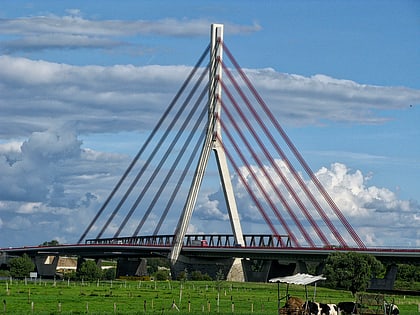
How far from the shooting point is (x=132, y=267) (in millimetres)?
197000

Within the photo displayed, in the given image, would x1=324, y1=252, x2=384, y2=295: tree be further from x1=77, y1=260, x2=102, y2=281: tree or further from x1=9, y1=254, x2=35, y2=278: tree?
x1=9, y1=254, x2=35, y2=278: tree

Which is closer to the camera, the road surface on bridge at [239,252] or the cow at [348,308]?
the cow at [348,308]

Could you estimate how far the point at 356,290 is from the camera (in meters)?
106

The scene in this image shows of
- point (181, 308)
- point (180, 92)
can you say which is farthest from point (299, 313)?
point (180, 92)

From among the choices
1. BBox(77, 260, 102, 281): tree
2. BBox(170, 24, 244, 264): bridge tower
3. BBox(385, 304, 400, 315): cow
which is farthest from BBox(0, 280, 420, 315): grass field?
BBox(77, 260, 102, 281): tree

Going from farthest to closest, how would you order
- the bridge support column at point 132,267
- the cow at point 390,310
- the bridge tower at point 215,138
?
the bridge support column at point 132,267, the bridge tower at point 215,138, the cow at point 390,310

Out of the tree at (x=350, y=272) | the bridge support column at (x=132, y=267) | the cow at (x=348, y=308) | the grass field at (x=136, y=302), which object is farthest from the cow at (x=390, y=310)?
the bridge support column at (x=132, y=267)

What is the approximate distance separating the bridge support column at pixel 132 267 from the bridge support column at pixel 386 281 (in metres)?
68.4

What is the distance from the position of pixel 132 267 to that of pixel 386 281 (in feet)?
245

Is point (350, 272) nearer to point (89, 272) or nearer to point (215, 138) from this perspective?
point (215, 138)

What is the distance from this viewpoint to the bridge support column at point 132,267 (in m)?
195

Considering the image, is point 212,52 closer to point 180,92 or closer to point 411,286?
point 180,92

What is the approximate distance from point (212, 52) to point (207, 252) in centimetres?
3802

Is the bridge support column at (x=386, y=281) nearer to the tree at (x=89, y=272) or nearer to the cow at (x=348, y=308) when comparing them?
the tree at (x=89, y=272)
